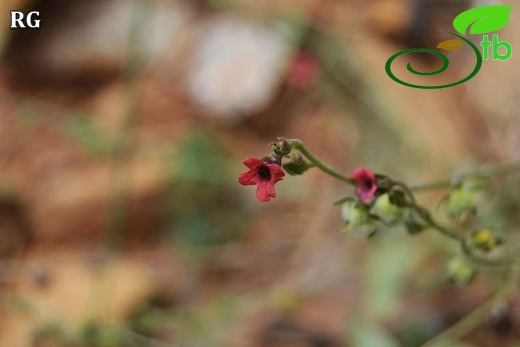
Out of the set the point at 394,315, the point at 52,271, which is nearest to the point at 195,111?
the point at 52,271

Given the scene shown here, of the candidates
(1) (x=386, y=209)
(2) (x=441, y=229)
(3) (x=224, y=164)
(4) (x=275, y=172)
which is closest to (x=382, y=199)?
(1) (x=386, y=209)

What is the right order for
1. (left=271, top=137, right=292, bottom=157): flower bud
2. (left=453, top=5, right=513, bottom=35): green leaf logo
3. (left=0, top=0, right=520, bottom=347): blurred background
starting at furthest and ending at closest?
(left=0, top=0, right=520, bottom=347): blurred background, (left=453, top=5, right=513, bottom=35): green leaf logo, (left=271, top=137, right=292, bottom=157): flower bud

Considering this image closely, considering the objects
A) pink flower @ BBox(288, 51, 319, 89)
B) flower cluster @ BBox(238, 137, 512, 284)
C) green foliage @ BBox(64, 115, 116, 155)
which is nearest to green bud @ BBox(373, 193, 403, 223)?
flower cluster @ BBox(238, 137, 512, 284)

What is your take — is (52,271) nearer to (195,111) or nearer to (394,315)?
(195,111)

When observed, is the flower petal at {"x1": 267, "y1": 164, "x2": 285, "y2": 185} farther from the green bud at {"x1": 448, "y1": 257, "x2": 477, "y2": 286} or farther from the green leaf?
Answer: the green bud at {"x1": 448, "y1": 257, "x2": 477, "y2": 286}

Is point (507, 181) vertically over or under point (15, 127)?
under

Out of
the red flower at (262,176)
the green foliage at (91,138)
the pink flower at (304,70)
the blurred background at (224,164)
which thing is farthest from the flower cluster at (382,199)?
the green foliage at (91,138)
